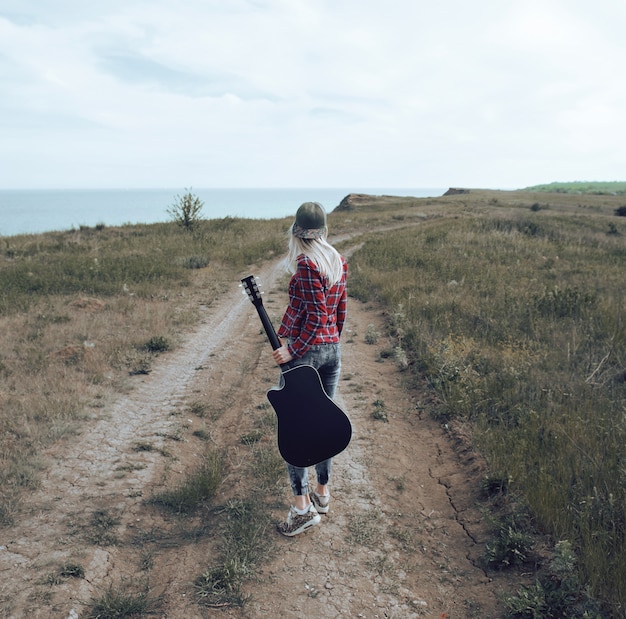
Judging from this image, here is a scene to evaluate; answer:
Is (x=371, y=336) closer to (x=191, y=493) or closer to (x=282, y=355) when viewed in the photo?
(x=191, y=493)

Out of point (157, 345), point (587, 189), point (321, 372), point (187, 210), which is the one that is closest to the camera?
point (321, 372)

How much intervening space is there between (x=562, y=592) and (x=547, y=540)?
2.31 feet

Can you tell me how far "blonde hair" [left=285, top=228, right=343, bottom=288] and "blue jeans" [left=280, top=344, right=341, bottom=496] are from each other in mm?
589

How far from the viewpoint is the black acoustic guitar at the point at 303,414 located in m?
3.92

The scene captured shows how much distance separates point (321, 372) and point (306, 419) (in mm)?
476

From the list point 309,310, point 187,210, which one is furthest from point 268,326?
point 187,210

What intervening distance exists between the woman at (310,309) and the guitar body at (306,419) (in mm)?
197

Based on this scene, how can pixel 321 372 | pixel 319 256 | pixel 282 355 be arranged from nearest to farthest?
pixel 319 256 → pixel 282 355 → pixel 321 372

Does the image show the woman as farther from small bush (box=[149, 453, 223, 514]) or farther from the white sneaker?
small bush (box=[149, 453, 223, 514])

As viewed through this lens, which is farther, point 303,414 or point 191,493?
point 191,493

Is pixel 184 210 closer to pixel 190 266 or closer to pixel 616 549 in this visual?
pixel 190 266

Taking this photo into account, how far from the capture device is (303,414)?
4.00m

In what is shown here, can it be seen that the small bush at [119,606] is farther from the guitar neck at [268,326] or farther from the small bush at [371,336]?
the small bush at [371,336]

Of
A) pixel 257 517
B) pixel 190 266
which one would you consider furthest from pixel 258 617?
pixel 190 266
